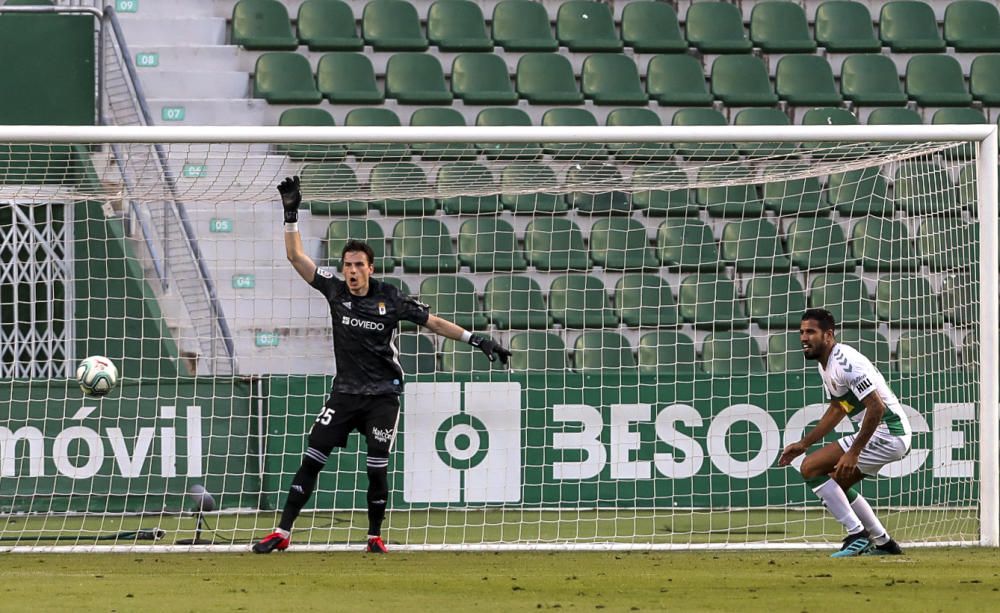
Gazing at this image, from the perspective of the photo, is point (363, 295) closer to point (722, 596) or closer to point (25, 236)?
point (722, 596)

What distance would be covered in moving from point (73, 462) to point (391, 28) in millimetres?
6014

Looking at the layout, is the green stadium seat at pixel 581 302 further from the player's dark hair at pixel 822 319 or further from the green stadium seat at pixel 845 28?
the green stadium seat at pixel 845 28

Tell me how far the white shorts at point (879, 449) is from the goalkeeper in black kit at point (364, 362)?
2.23m

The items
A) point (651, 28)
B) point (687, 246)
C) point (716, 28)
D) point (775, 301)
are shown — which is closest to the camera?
point (775, 301)

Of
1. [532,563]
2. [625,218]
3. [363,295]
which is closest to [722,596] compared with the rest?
[532,563]

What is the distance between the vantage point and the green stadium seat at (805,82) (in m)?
14.7

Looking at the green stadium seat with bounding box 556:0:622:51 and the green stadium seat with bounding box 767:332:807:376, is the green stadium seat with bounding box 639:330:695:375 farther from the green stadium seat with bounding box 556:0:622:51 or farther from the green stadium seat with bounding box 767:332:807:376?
the green stadium seat with bounding box 556:0:622:51

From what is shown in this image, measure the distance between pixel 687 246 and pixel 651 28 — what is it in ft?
10.4

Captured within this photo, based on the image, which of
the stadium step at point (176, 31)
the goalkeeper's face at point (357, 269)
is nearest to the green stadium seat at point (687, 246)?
the goalkeeper's face at point (357, 269)

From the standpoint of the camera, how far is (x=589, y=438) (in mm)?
10906

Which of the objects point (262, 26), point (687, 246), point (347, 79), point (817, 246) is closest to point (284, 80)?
point (347, 79)

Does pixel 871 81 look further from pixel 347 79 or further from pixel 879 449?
pixel 879 449

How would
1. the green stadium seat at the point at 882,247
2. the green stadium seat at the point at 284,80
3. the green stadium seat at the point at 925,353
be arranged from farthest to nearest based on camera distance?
the green stadium seat at the point at 284,80
the green stadium seat at the point at 882,247
the green stadium seat at the point at 925,353

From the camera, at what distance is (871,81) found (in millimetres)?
14953
